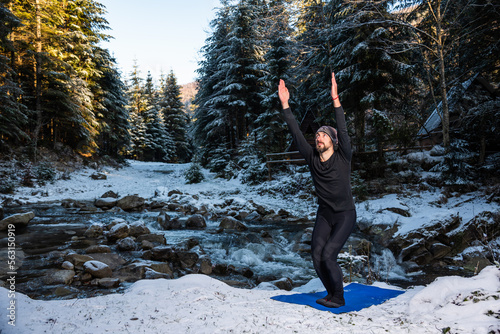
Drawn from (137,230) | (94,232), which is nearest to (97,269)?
(137,230)

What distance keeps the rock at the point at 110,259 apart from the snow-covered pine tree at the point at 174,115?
43035mm

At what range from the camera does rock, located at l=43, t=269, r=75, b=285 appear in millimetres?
5496

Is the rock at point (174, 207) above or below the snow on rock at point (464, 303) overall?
below

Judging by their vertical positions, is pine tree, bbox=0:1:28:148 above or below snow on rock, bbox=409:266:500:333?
above

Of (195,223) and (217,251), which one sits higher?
(195,223)

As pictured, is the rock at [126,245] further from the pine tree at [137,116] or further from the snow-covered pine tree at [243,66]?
the pine tree at [137,116]

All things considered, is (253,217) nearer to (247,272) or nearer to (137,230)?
(137,230)

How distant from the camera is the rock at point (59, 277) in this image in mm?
5496

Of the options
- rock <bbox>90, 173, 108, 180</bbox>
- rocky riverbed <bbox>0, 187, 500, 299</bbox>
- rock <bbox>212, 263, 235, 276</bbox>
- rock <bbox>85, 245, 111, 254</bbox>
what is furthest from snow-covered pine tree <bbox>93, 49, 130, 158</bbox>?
rock <bbox>212, 263, 235, 276</bbox>

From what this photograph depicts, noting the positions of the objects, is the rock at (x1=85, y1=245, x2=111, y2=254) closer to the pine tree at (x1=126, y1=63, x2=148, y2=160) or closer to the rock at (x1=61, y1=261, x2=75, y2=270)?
the rock at (x1=61, y1=261, x2=75, y2=270)

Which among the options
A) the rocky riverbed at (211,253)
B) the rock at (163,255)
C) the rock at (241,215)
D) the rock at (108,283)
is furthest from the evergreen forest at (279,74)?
the rock at (108,283)

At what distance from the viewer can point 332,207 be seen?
3.50m

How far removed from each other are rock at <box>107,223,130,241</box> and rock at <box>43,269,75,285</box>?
124 inches

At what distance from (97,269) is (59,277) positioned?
26.6 inches
